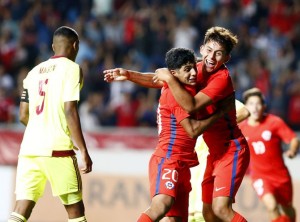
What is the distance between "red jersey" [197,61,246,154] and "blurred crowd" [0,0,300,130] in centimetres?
805

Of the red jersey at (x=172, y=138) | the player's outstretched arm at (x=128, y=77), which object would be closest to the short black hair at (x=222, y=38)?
the red jersey at (x=172, y=138)

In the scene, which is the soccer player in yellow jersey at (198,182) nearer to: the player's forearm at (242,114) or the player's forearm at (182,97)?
the player's forearm at (242,114)

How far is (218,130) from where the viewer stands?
825 cm

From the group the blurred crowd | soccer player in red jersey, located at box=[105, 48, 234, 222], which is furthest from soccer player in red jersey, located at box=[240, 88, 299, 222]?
the blurred crowd

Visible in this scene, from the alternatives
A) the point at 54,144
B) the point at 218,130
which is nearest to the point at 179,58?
the point at 218,130

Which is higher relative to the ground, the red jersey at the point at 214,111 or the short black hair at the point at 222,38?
the short black hair at the point at 222,38

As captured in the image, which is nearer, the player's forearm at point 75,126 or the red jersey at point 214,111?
the red jersey at point 214,111

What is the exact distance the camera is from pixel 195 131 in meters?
7.82

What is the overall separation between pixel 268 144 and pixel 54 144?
A: 4.10m

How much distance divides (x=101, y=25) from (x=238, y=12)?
10.2 feet

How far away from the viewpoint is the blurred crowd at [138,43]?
1692cm

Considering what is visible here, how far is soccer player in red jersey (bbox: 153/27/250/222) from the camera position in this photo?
786 cm

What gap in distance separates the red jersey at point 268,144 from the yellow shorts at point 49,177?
382 cm

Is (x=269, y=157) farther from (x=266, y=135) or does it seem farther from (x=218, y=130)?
(x=218, y=130)
